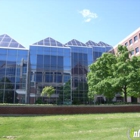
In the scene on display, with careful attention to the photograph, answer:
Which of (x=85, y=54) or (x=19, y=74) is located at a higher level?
(x=85, y=54)

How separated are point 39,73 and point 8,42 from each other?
9331mm

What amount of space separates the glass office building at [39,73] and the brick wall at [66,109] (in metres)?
18.9

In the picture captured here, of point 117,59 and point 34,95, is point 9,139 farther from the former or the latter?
point 34,95

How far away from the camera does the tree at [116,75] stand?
23.5 metres

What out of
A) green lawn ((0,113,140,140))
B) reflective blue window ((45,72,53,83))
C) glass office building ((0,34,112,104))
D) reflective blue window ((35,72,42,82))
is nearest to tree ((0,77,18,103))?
glass office building ((0,34,112,104))

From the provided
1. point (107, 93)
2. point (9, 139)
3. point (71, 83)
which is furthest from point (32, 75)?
point (9, 139)

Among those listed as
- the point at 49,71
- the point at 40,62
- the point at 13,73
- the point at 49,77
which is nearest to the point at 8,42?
the point at 13,73

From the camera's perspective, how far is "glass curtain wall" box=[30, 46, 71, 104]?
39.8m

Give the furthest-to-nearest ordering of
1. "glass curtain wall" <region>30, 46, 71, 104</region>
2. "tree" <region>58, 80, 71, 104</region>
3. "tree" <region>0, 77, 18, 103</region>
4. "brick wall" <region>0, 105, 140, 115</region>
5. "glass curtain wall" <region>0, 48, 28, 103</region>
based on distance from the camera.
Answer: "tree" <region>58, 80, 71, 104</region> < "glass curtain wall" <region>30, 46, 71, 104</region> < "glass curtain wall" <region>0, 48, 28, 103</region> < "tree" <region>0, 77, 18, 103</region> < "brick wall" <region>0, 105, 140, 115</region>

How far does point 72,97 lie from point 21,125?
28.4 metres

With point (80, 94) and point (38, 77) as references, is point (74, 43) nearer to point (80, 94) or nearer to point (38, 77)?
point (80, 94)

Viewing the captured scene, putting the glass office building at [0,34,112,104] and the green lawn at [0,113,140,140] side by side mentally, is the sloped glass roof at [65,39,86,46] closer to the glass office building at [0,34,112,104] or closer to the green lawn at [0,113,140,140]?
the glass office building at [0,34,112,104]

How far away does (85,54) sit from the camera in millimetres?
46969

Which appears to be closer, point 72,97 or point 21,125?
point 21,125
